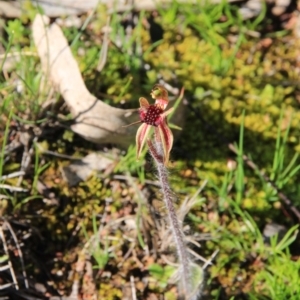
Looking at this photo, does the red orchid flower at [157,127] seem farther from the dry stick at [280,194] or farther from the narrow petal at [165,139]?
the dry stick at [280,194]

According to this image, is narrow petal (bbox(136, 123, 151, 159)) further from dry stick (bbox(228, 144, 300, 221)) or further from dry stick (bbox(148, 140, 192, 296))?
dry stick (bbox(228, 144, 300, 221))

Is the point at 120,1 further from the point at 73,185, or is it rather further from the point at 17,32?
the point at 73,185

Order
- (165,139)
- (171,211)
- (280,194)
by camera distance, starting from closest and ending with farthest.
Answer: (165,139) → (171,211) → (280,194)

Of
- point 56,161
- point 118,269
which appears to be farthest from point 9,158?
point 118,269

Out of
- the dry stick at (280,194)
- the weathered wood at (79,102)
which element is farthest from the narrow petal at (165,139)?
the dry stick at (280,194)

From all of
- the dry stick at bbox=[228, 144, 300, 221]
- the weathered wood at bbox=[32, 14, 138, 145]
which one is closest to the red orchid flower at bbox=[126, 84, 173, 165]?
the weathered wood at bbox=[32, 14, 138, 145]

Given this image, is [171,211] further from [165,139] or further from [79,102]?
[79,102]

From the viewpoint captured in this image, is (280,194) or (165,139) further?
(280,194)

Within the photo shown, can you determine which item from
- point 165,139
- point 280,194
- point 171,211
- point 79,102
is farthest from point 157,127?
point 280,194
